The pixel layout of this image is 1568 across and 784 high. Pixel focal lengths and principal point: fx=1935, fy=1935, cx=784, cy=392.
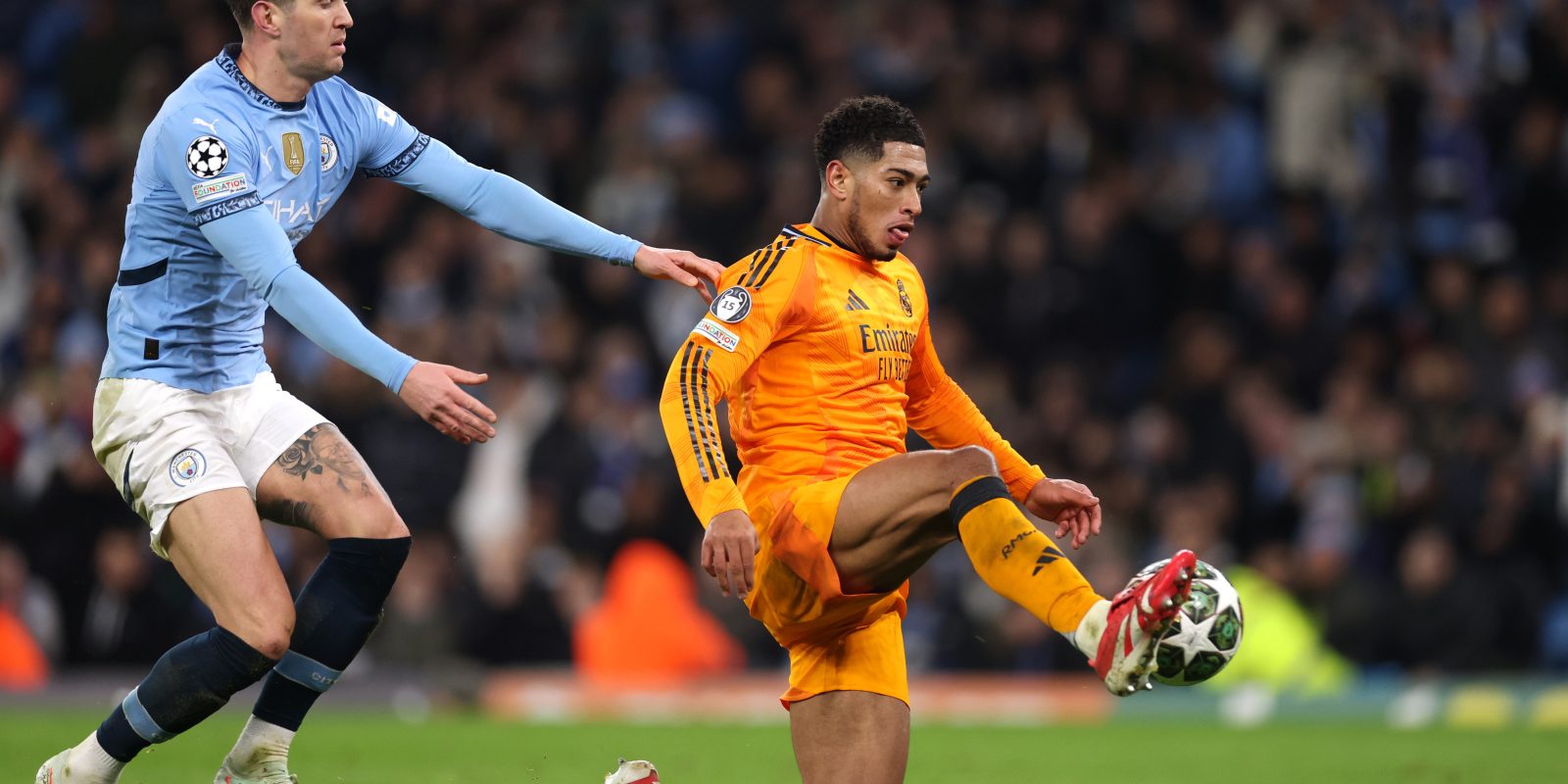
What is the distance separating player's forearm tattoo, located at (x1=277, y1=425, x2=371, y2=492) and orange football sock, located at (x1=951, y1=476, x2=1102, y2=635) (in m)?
1.85

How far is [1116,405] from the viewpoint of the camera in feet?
45.2

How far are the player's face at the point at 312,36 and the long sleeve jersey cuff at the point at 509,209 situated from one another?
0.59 m

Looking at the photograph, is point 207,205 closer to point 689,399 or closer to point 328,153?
point 328,153

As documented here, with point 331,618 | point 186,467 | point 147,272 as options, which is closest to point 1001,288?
point 331,618

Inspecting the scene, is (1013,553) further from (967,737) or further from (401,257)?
(401,257)

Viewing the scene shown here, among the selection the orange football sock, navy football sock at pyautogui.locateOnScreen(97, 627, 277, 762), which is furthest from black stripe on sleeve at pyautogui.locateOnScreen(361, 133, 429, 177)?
the orange football sock

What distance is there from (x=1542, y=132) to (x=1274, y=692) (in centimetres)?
453

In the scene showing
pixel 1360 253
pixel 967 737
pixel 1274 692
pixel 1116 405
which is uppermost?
pixel 1360 253

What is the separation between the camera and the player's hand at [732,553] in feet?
17.0

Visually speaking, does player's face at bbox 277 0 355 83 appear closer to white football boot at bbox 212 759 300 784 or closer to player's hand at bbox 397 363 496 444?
player's hand at bbox 397 363 496 444

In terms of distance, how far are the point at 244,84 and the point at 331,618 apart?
1.61 m

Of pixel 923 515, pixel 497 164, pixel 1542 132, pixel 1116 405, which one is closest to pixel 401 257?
pixel 497 164

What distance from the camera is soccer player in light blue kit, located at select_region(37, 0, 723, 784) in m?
5.54

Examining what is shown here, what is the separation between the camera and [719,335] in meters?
5.59
